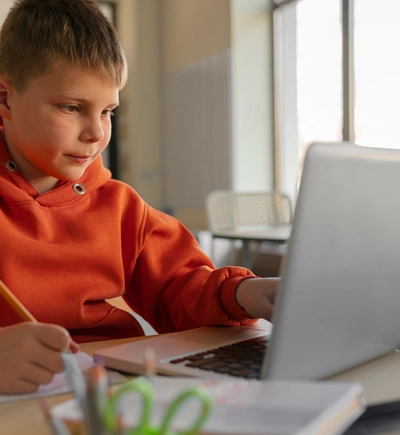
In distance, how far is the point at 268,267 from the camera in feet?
14.0

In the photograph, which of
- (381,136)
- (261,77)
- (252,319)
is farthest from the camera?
(261,77)

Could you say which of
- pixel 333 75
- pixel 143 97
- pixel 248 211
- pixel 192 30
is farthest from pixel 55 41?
pixel 143 97

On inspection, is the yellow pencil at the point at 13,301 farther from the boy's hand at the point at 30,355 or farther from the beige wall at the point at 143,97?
the beige wall at the point at 143,97

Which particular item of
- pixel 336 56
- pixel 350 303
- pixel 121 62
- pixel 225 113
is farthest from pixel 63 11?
pixel 225 113

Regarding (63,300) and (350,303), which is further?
(63,300)

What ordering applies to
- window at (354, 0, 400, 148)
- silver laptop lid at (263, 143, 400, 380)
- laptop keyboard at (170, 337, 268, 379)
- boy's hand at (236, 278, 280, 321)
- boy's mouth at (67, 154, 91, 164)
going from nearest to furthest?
1. silver laptop lid at (263, 143, 400, 380)
2. laptop keyboard at (170, 337, 268, 379)
3. boy's hand at (236, 278, 280, 321)
4. boy's mouth at (67, 154, 91, 164)
5. window at (354, 0, 400, 148)

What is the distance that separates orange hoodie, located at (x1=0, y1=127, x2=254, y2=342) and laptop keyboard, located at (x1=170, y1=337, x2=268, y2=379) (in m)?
0.12

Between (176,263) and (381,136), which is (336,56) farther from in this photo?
(176,263)

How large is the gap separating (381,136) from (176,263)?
307 cm

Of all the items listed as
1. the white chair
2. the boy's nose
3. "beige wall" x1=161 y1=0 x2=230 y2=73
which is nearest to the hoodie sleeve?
the boy's nose

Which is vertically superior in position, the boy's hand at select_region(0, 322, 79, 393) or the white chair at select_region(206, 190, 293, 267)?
the boy's hand at select_region(0, 322, 79, 393)

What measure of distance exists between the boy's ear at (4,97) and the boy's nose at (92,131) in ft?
0.47

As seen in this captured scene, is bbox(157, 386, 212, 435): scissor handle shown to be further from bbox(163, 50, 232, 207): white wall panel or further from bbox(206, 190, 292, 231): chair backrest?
bbox(163, 50, 232, 207): white wall panel

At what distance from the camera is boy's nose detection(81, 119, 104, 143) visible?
2.56 feet
